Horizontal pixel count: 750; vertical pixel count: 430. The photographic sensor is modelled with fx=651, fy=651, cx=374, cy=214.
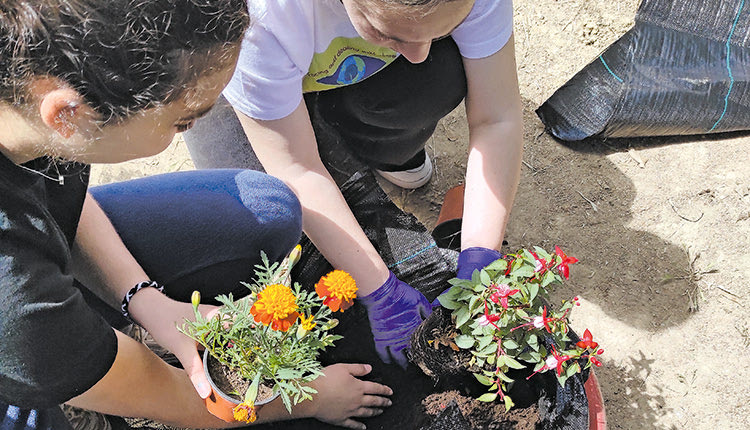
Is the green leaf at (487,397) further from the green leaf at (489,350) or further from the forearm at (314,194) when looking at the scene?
the forearm at (314,194)

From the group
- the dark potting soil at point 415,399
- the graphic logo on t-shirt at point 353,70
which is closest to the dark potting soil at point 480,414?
the dark potting soil at point 415,399

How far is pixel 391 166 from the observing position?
6.98 ft

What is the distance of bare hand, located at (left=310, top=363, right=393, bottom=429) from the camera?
54.9 inches

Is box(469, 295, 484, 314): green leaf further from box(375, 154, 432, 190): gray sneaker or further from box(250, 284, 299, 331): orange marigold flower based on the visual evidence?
box(375, 154, 432, 190): gray sneaker

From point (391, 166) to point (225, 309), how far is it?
104cm

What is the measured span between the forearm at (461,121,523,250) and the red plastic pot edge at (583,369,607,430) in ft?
1.28

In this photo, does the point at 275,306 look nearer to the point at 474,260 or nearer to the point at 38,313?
the point at 38,313

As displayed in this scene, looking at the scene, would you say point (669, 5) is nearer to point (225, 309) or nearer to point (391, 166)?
point (391, 166)

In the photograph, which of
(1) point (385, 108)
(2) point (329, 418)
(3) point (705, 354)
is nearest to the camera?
(2) point (329, 418)

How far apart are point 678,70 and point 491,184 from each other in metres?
0.96

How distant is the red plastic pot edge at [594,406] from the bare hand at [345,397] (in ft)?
1.42

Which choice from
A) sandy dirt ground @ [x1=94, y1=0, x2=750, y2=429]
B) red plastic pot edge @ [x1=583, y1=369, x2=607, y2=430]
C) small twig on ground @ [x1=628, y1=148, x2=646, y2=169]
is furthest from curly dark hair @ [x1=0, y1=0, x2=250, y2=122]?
small twig on ground @ [x1=628, y1=148, x2=646, y2=169]

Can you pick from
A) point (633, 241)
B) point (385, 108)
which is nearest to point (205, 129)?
point (385, 108)

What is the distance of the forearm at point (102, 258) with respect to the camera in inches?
52.9
